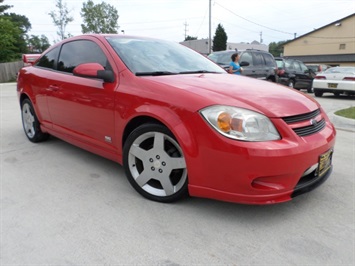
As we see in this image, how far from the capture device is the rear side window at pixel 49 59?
13.2ft

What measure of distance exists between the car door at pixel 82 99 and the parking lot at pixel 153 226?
0.52 m

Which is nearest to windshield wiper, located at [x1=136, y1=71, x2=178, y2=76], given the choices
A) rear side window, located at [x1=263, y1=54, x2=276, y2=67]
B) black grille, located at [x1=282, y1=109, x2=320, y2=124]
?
black grille, located at [x1=282, y1=109, x2=320, y2=124]

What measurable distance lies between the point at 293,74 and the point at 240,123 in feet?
42.7

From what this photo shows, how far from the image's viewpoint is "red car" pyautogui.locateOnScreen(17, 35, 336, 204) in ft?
7.28

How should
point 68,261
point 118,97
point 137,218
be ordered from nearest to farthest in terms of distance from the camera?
point 68,261 → point 137,218 → point 118,97

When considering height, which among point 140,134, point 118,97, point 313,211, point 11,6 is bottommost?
point 313,211

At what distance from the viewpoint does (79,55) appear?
3.55 meters

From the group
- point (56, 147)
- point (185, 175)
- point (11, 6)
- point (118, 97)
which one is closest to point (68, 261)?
point (185, 175)

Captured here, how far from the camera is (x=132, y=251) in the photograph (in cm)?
205

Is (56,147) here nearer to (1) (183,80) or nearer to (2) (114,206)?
(2) (114,206)

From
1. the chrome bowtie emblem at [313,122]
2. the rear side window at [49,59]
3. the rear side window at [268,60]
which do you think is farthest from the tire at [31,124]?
the rear side window at [268,60]

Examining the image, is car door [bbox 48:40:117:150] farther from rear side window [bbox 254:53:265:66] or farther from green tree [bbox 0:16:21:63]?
green tree [bbox 0:16:21:63]

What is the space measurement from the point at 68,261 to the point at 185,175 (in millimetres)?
1047

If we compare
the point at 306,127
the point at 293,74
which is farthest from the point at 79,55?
the point at 293,74
